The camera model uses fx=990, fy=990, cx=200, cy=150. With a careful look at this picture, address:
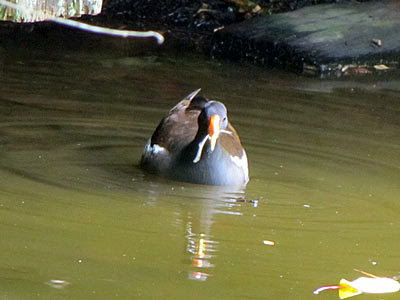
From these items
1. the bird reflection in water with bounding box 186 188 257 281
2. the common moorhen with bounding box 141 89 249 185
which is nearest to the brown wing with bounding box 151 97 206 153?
the common moorhen with bounding box 141 89 249 185

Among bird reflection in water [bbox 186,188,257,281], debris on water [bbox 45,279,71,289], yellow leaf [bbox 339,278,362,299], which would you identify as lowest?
debris on water [bbox 45,279,71,289]

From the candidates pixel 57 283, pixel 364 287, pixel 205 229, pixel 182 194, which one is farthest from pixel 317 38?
pixel 57 283

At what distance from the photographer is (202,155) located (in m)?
7.03

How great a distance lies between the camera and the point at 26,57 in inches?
440

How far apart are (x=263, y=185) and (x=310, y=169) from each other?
2.05 ft

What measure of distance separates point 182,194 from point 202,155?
494 millimetres

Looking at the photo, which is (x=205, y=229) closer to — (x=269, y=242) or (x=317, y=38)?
(x=269, y=242)

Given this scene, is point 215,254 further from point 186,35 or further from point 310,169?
point 186,35

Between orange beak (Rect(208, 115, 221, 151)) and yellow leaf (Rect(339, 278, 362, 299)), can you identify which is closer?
yellow leaf (Rect(339, 278, 362, 299))

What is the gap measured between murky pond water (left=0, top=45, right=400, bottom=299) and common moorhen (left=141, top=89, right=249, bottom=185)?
0.11 meters

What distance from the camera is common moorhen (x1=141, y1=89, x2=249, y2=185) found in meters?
6.96

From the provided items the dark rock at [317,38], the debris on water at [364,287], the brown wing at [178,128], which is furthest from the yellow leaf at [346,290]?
the dark rock at [317,38]

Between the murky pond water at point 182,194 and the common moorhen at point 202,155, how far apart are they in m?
0.11

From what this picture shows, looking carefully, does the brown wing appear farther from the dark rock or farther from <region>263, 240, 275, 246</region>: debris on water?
the dark rock
